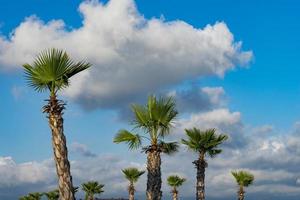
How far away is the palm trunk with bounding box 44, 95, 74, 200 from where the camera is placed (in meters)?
22.3

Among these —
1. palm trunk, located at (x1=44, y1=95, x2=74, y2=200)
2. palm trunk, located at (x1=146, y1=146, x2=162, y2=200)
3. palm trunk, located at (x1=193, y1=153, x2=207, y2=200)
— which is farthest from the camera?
palm trunk, located at (x1=193, y1=153, x2=207, y2=200)

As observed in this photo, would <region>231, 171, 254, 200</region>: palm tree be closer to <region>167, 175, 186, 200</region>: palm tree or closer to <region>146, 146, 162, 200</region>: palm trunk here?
<region>167, 175, 186, 200</region>: palm tree

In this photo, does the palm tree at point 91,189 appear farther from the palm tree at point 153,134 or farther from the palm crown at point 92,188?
the palm tree at point 153,134

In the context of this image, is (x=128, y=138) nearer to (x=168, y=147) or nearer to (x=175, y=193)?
(x=168, y=147)

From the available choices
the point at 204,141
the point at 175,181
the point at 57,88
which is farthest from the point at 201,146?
the point at 175,181

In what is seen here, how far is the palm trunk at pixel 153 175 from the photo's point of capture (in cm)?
3136

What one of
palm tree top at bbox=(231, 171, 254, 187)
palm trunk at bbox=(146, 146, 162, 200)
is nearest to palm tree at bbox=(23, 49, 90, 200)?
palm trunk at bbox=(146, 146, 162, 200)

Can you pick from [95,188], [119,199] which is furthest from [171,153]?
[119,199]

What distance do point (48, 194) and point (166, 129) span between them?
45.1 meters

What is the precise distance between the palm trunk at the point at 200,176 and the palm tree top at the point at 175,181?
33.0 m

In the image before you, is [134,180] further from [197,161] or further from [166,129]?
[166,129]

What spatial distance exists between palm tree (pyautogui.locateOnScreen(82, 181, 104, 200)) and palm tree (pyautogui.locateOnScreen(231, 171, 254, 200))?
19.7 metres

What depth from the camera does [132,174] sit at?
71188mm

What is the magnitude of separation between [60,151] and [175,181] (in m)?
58.2
